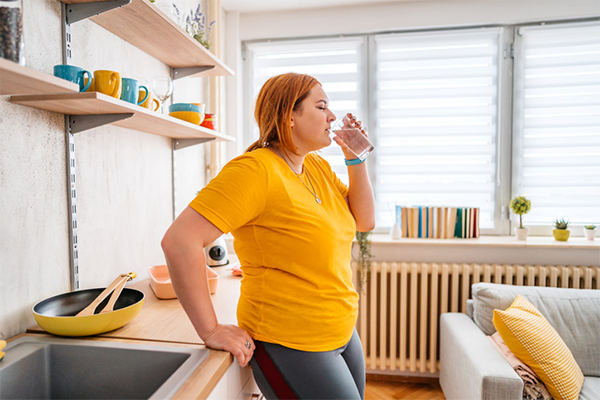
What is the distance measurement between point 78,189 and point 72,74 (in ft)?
1.41

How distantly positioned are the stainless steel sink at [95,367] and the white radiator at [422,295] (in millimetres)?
1706

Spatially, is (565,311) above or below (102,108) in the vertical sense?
below

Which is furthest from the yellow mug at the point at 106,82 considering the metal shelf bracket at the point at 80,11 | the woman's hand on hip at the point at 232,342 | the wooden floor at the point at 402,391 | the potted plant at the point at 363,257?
the wooden floor at the point at 402,391

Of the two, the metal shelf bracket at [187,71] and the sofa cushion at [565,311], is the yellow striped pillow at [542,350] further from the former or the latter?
the metal shelf bracket at [187,71]

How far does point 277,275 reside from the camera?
97cm

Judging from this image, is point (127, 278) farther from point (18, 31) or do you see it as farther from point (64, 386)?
point (18, 31)

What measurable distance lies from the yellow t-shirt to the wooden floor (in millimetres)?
1616

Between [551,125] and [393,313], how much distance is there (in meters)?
1.64

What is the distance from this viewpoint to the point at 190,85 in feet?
7.04

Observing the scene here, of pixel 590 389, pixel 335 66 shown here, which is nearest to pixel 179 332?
pixel 590 389

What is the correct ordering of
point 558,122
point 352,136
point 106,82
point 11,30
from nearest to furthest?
point 11,30, point 106,82, point 352,136, point 558,122

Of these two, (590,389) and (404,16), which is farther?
(404,16)

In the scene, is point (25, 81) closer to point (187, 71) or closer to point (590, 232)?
point (187, 71)

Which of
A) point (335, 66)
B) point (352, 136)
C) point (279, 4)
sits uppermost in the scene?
point (279, 4)
